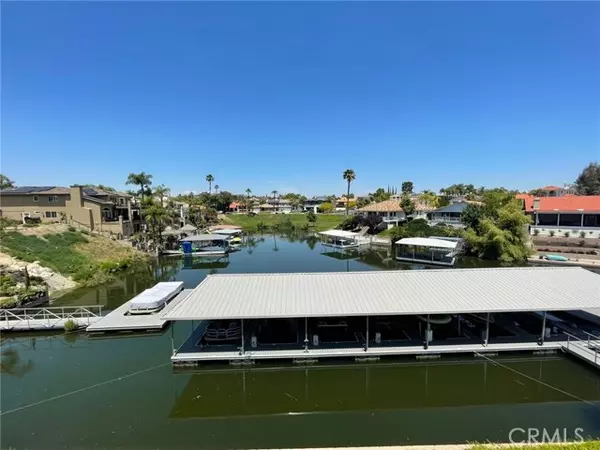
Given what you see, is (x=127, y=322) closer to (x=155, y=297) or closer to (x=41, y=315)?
(x=155, y=297)

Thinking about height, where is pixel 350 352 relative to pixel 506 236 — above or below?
below

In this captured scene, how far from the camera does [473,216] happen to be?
43.6 metres

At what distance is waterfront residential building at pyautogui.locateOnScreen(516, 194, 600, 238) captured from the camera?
129 feet

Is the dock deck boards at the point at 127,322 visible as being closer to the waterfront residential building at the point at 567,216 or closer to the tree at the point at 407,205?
the waterfront residential building at the point at 567,216

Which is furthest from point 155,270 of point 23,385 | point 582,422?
point 582,422

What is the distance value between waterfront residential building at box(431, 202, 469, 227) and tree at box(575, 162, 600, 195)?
111 feet

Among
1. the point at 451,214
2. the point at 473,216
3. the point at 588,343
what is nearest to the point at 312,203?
the point at 451,214

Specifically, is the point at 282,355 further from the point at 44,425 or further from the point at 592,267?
the point at 592,267

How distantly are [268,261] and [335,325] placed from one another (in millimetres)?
23921

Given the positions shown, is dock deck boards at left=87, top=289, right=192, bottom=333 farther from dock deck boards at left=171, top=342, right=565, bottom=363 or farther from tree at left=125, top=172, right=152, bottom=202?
tree at left=125, top=172, right=152, bottom=202

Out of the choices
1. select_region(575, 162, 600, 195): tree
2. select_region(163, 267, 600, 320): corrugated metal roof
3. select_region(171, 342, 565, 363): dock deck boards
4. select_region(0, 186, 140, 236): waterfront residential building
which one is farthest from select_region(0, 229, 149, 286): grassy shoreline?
select_region(575, 162, 600, 195): tree

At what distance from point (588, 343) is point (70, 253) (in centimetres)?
4015

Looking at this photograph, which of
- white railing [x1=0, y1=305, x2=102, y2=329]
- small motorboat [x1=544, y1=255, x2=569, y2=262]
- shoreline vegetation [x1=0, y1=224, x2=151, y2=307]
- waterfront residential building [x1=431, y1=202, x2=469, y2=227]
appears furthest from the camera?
waterfront residential building [x1=431, y1=202, x2=469, y2=227]

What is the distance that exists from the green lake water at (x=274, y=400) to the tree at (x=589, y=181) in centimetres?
7537
